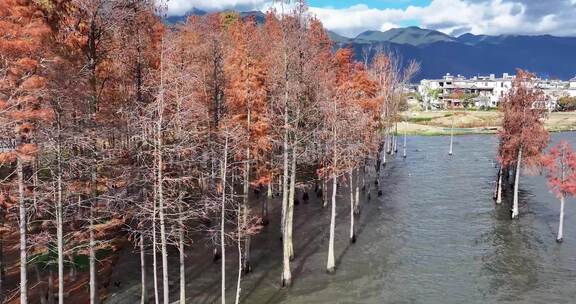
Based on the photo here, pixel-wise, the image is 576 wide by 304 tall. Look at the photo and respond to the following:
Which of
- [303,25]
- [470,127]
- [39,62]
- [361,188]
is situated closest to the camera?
[39,62]

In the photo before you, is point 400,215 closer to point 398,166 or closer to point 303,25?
point 303,25

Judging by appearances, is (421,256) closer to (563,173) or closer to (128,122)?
(563,173)

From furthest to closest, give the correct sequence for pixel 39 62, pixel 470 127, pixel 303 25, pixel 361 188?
pixel 470 127, pixel 361 188, pixel 303 25, pixel 39 62

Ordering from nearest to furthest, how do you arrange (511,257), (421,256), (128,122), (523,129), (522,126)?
(128,122) < (511,257) < (421,256) < (523,129) < (522,126)

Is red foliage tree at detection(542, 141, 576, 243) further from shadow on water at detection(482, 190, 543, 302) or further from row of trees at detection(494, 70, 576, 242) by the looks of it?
shadow on water at detection(482, 190, 543, 302)

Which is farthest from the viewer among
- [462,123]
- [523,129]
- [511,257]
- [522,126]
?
[462,123]

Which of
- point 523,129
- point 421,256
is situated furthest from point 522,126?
point 421,256

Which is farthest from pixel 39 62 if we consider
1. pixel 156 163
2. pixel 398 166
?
pixel 398 166
